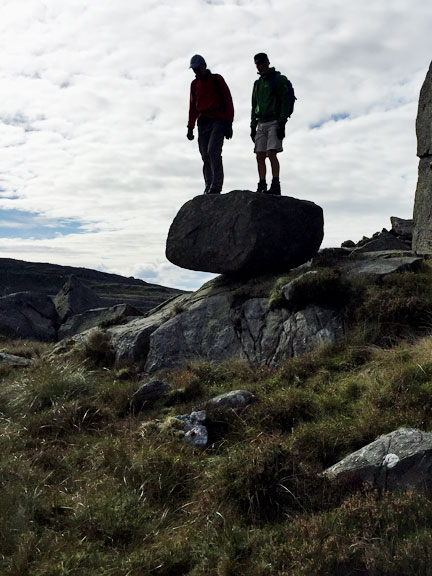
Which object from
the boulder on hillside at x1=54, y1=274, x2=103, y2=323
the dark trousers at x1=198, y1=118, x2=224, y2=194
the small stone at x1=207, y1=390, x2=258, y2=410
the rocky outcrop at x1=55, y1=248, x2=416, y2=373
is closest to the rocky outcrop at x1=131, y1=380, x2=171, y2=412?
the small stone at x1=207, y1=390, x2=258, y2=410

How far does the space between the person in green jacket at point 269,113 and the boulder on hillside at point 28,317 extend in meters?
14.4

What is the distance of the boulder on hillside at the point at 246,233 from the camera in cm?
1437

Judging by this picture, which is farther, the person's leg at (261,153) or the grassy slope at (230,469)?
the person's leg at (261,153)

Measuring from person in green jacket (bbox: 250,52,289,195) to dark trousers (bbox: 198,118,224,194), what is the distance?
97 centimetres

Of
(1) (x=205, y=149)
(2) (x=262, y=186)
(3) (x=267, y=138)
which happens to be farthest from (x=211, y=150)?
(2) (x=262, y=186)

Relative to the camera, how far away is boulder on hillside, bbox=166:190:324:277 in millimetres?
14367

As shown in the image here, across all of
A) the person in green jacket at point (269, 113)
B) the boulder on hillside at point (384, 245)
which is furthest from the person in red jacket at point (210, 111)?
the boulder on hillside at point (384, 245)

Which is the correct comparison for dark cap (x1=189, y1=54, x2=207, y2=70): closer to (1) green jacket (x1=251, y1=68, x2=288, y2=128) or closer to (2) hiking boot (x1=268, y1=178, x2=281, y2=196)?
(1) green jacket (x1=251, y1=68, x2=288, y2=128)

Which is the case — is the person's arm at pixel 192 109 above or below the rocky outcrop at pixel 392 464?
above

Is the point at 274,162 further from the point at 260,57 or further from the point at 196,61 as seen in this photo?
the point at 196,61

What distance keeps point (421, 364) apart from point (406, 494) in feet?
11.2

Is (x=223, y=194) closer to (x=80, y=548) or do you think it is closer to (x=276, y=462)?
(x=276, y=462)

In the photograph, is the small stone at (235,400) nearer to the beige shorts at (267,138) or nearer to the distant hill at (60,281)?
the beige shorts at (267,138)

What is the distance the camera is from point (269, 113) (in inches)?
576
